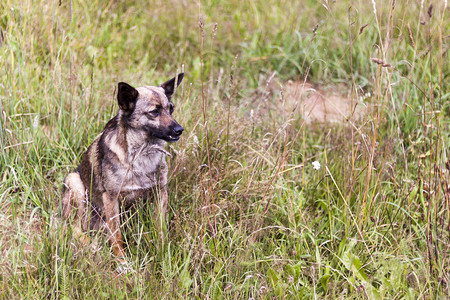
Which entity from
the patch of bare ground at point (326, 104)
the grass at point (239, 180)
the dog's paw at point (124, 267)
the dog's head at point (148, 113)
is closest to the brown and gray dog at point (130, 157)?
the dog's head at point (148, 113)

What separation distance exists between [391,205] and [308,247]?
0.75m

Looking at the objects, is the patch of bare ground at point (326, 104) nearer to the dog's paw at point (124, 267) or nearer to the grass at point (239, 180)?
the grass at point (239, 180)

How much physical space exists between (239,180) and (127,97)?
909 mm

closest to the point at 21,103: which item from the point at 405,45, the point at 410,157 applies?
the point at 410,157

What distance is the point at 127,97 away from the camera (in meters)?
3.15

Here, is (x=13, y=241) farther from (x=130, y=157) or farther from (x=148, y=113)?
(x=148, y=113)

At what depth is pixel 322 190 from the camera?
11.8 ft

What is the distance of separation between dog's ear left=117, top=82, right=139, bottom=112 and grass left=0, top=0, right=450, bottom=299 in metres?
0.44

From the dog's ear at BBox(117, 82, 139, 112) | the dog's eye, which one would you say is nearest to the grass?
the dog's eye

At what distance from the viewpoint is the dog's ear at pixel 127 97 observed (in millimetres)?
3086

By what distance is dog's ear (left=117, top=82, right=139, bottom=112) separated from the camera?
309 cm

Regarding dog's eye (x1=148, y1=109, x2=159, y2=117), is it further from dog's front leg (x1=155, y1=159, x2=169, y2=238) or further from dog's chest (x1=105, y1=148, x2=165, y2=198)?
dog's front leg (x1=155, y1=159, x2=169, y2=238)

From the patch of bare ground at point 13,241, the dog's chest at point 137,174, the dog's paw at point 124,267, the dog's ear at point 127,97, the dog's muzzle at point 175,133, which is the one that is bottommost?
the dog's paw at point 124,267

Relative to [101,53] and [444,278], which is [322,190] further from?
[101,53]
